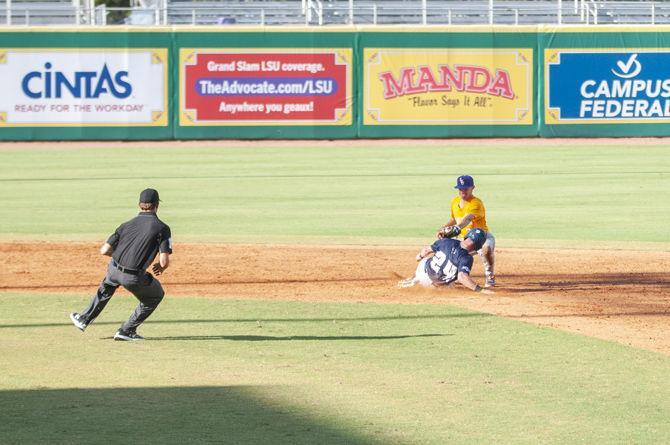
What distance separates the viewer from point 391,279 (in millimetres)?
14508

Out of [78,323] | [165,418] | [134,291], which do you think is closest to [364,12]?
[78,323]

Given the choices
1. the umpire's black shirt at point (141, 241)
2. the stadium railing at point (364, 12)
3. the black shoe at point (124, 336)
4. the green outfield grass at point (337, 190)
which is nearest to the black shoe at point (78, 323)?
the black shoe at point (124, 336)

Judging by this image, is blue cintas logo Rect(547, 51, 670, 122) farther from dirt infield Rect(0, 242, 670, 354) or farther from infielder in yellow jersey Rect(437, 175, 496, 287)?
infielder in yellow jersey Rect(437, 175, 496, 287)

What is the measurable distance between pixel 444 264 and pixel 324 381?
4750 mm

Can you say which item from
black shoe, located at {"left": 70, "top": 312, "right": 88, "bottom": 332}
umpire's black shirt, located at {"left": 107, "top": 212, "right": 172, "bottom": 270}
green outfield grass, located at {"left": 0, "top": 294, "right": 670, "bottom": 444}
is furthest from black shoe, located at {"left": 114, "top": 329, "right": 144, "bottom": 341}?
umpire's black shirt, located at {"left": 107, "top": 212, "right": 172, "bottom": 270}

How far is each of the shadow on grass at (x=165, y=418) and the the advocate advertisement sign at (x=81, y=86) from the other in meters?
27.2

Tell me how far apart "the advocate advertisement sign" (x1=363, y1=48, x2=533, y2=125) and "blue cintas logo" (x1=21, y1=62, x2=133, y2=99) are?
26.2ft

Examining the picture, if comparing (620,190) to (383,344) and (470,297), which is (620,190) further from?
(383,344)

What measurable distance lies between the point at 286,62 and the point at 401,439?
29.0m

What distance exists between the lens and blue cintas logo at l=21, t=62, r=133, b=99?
34.6 meters

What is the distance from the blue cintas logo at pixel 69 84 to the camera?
34.6m

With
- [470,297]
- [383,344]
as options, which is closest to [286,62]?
[470,297]

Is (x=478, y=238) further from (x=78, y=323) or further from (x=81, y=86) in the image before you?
(x=81, y=86)

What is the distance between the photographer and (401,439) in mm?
7180
